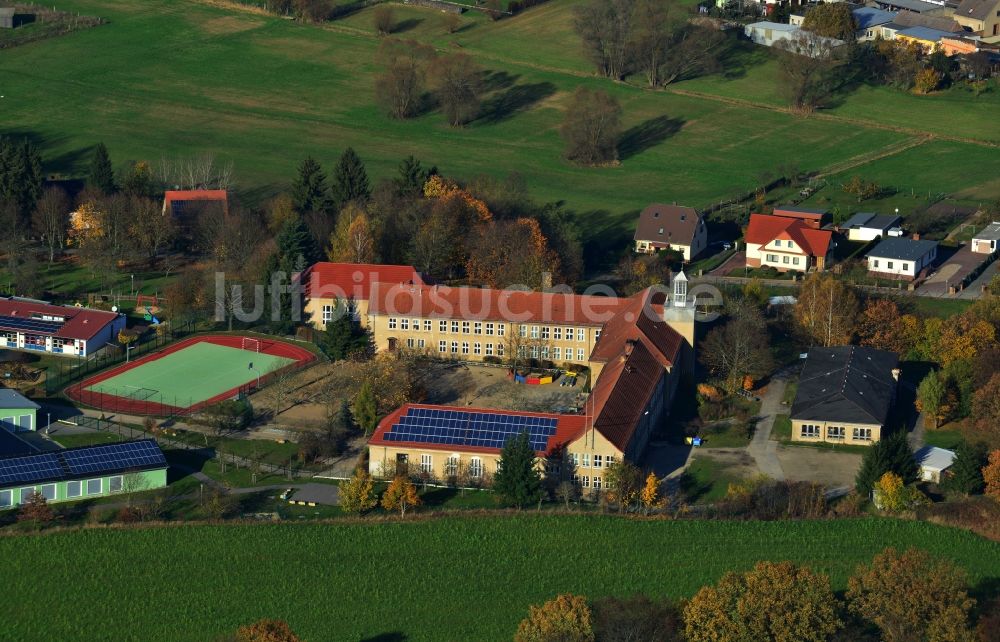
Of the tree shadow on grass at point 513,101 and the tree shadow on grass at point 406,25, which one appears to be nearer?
the tree shadow on grass at point 513,101

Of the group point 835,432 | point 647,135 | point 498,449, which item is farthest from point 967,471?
point 647,135

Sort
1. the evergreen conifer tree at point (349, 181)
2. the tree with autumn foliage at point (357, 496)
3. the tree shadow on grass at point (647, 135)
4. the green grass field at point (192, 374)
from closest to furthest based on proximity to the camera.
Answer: the tree with autumn foliage at point (357, 496)
the green grass field at point (192, 374)
the evergreen conifer tree at point (349, 181)
the tree shadow on grass at point (647, 135)

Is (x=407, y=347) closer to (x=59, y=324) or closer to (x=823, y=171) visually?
(x=59, y=324)

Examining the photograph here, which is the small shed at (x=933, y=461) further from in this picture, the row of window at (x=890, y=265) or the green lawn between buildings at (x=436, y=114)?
the green lawn between buildings at (x=436, y=114)

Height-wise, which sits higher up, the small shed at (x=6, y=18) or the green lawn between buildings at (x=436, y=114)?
the small shed at (x=6, y=18)

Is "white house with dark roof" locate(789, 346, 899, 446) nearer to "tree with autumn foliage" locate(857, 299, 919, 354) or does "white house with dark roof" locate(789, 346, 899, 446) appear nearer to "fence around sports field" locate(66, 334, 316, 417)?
"tree with autumn foliage" locate(857, 299, 919, 354)

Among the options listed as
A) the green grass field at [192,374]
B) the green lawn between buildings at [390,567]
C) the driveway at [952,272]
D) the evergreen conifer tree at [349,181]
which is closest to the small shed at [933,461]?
the green lawn between buildings at [390,567]

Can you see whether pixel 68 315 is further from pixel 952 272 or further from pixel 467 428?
pixel 952 272
